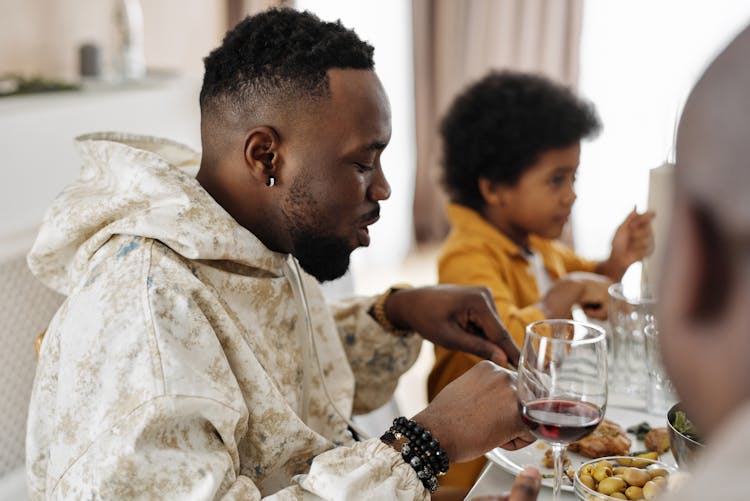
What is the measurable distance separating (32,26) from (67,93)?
585mm

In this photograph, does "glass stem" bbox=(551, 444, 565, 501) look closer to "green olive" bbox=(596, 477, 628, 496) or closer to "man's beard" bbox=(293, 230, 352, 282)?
"green olive" bbox=(596, 477, 628, 496)

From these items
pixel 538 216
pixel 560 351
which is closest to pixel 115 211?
pixel 560 351

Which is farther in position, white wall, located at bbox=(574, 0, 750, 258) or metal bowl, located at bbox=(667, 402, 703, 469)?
white wall, located at bbox=(574, 0, 750, 258)

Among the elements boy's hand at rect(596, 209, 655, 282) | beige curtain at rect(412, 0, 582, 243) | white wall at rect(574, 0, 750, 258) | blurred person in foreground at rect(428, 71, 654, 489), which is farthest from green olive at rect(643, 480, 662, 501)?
beige curtain at rect(412, 0, 582, 243)

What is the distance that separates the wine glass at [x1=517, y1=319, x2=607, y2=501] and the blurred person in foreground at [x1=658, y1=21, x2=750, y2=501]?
0.49 metres

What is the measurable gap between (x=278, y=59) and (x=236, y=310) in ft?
1.09

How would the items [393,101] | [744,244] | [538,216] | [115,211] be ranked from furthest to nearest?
[393,101]
[538,216]
[115,211]
[744,244]

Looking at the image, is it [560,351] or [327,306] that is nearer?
[560,351]

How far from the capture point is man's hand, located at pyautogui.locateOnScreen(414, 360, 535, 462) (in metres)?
1.06

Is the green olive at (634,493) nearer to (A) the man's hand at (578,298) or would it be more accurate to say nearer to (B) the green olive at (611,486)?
(B) the green olive at (611,486)

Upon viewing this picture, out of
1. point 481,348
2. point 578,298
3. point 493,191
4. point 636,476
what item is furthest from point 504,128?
point 636,476

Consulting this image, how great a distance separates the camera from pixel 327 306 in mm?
1467

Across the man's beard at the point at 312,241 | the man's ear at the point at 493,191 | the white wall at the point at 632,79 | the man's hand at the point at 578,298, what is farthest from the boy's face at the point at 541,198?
the white wall at the point at 632,79

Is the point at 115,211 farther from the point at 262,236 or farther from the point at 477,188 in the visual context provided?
the point at 477,188
